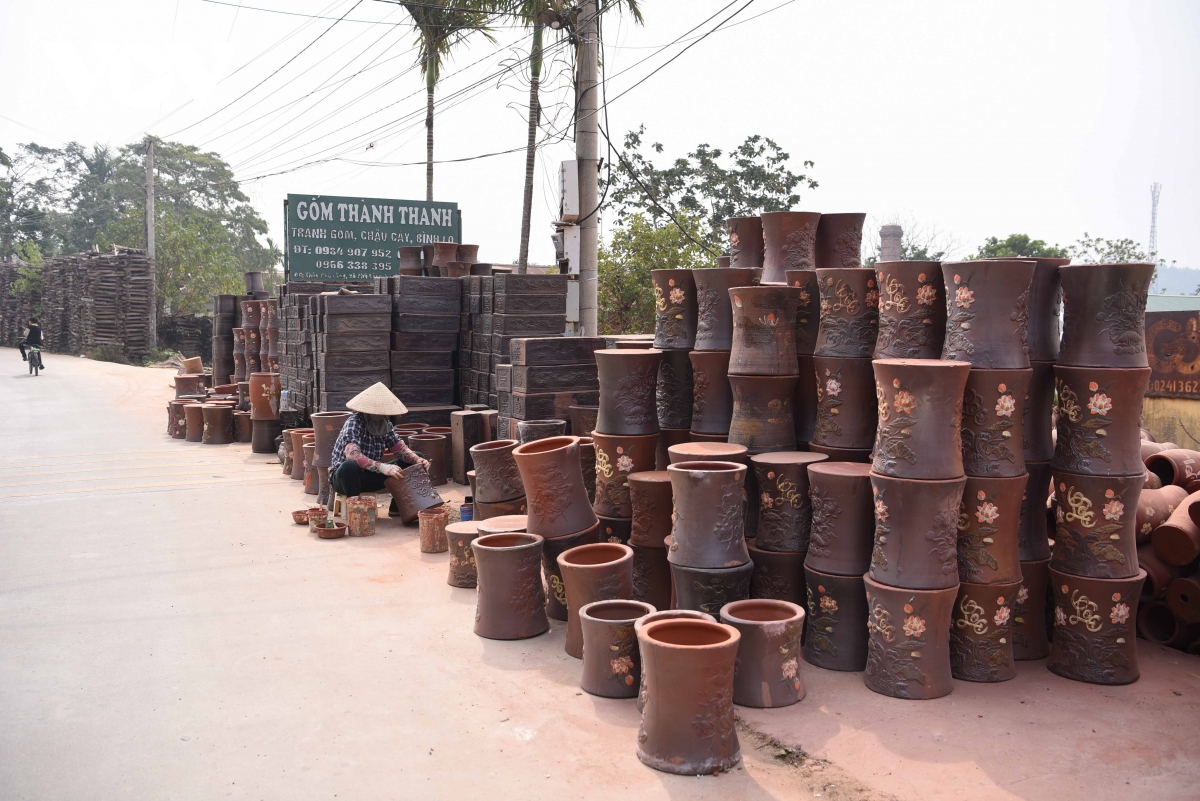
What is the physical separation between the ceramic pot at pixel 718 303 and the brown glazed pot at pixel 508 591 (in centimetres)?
164

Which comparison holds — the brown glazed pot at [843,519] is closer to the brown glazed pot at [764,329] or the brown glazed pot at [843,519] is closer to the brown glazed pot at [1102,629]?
the brown glazed pot at [764,329]

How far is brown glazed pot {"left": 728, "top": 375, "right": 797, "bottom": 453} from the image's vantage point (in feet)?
16.5

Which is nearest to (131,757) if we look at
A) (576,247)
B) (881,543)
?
(881,543)

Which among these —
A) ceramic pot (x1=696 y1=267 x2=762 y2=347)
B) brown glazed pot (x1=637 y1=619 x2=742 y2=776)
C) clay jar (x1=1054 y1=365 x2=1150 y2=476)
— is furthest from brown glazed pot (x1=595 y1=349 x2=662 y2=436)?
clay jar (x1=1054 y1=365 x2=1150 y2=476)

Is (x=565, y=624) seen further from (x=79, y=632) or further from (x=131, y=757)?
(x=79, y=632)

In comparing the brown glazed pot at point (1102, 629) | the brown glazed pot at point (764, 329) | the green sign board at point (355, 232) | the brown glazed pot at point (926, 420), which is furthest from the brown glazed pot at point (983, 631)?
the green sign board at point (355, 232)

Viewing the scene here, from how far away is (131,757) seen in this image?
358 cm

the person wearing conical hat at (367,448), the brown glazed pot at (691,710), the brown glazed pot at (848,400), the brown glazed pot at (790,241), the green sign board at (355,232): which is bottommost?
the brown glazed pot at (691,710)

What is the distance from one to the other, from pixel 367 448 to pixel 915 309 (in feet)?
16.4

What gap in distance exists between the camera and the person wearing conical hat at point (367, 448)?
7.51 m

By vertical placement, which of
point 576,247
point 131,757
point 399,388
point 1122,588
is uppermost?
point 576,247

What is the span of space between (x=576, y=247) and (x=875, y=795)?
28.1 feet

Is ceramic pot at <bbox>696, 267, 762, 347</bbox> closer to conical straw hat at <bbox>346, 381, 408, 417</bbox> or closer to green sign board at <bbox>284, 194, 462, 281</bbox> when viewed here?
conical straw hat at <bbox>346, 381, 408, 417</bbox>

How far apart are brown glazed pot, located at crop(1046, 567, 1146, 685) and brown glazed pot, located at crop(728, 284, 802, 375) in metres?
1.86
